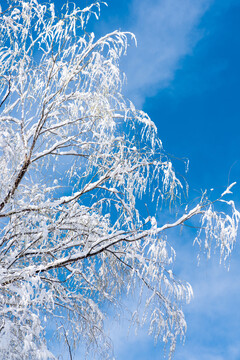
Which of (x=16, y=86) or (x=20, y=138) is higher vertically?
(x=16, y=86)

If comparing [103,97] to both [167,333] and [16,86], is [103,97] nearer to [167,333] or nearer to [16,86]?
[16,86]

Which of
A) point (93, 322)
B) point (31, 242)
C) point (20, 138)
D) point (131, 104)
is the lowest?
point (93, 322)

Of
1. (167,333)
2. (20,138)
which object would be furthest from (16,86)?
(167,333)

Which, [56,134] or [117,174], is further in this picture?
[56,134]

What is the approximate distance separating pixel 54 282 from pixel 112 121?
5.23 feet

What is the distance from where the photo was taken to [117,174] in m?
3.55

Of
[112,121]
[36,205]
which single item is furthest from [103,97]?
[36,205]

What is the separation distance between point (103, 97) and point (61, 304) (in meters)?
2.03

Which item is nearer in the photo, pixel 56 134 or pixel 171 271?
pixel 171 271

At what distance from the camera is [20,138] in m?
3.49

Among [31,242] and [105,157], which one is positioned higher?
[105,157]

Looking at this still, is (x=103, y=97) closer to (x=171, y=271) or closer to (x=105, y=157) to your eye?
(x=105, y=157)

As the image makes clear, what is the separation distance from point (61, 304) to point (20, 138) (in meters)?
1.65

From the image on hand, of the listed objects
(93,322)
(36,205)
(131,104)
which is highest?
(131,104)
